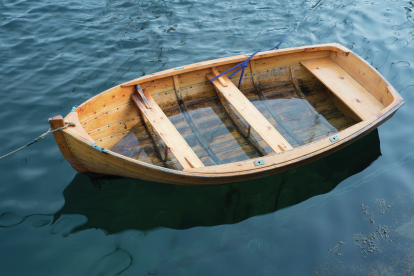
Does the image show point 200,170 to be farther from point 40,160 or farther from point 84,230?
point 40,160

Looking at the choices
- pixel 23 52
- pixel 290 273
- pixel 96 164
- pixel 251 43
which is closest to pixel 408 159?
pixel 290 273

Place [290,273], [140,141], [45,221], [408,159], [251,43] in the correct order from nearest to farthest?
[290,273], [45,221], [140,141], [408,159], [251,43]

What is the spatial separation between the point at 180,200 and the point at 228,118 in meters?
1.92

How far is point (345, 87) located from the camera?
6.47 meters

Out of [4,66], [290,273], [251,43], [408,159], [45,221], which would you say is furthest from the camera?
[251,43]

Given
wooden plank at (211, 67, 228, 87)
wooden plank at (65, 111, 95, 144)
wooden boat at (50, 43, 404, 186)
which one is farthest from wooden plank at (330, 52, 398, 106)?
wooden plank at (65, 111, 95, 144)

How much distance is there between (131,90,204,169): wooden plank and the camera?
4824mm

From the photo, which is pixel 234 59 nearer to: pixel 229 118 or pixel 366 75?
pixel 229 118

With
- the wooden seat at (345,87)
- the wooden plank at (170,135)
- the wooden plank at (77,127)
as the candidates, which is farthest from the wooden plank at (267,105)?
the wooden plank at (77,127)

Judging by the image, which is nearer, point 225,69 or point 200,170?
point 200,170

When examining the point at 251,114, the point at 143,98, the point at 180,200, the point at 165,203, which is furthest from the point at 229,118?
the point at 165,203

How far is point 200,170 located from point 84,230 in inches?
77.8

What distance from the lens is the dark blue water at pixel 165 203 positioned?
455 centimetres

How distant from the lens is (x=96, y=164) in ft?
15.3
